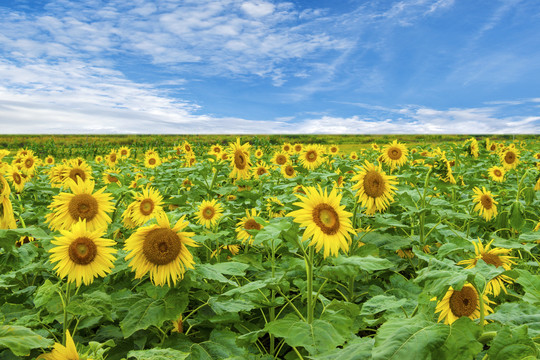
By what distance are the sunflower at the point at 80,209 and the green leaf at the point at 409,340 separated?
2.48 meters

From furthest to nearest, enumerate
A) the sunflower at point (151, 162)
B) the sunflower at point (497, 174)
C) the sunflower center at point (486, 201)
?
1. the sunflower at point (151, 162)
2. the sunflower at point (497, 174)
3. the sunflower center at point (486, 201)

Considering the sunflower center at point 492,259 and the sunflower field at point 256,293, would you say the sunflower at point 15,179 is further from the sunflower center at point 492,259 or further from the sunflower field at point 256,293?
the sunflower center at point 492,259

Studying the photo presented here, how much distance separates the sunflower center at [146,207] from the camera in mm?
3793

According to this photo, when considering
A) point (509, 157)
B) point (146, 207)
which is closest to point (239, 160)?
point (146, 207)

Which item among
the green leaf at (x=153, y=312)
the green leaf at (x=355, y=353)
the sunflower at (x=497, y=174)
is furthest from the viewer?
the sunflower at (x=497, y=174)

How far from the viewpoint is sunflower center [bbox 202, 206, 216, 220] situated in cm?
436

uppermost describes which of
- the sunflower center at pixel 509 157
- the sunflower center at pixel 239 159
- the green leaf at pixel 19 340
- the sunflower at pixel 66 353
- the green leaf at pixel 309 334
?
the sunflower center at pixel 509 157

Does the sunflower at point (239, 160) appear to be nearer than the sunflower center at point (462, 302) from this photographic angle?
No

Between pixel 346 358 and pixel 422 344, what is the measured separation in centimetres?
27

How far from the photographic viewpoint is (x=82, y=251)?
2457mm

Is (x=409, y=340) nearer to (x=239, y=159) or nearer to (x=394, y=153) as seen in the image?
(x=239, y=159)

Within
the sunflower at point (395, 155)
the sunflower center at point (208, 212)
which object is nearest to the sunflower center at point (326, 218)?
the sunflower center at point (208, 212)

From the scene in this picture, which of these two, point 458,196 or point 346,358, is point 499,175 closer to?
point 458,196

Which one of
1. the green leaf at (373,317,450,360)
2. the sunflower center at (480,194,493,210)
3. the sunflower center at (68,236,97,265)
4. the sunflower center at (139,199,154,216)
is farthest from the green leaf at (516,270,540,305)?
the sunflower center at (480,194,493,210)
